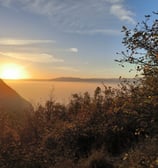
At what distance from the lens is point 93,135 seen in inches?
765

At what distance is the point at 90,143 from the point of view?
18.9 m

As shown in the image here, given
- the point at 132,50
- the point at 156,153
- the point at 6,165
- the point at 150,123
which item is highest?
the point at 132,50

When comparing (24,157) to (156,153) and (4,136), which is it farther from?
(156,153)

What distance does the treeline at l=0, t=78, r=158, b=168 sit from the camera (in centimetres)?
1124

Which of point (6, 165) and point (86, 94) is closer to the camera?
point (6, 165)

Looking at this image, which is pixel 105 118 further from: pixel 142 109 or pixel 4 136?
pixel 142 109

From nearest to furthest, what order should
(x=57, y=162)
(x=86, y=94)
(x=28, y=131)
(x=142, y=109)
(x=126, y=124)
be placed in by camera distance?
1. (x=142, y=109)
2. (x=57, y=162)
3. (x=126, y=124)
4. (x=28, y=131)
5. (x=86, y=94)

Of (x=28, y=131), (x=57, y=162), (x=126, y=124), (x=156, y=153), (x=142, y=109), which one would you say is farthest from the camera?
(x=28, y=131)

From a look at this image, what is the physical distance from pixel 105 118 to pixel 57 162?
6889 millimetres

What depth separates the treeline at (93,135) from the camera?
36.9 feet

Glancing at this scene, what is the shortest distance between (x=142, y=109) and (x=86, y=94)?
16771mm

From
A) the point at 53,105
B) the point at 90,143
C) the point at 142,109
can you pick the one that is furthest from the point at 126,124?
the point at 53,105

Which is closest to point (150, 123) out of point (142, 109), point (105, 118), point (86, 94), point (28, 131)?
point (142, 109)

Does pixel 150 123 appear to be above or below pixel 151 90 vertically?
below
